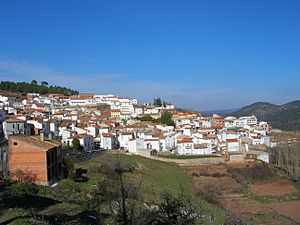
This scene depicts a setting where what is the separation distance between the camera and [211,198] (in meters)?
36.3

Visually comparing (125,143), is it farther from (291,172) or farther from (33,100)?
(33,100)

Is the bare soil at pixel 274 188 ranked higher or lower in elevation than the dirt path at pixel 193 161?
lower

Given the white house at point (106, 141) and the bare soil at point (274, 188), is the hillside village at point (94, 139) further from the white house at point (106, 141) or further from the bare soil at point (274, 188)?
the bare soil at point (274, 188)

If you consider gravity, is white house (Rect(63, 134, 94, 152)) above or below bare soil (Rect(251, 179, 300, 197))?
above

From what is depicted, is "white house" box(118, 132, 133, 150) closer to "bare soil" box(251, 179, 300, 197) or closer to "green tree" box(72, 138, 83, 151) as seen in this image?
"green tree" box(72, 138, 83, 151)

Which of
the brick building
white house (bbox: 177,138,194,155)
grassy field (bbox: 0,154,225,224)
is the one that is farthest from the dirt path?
the brick building

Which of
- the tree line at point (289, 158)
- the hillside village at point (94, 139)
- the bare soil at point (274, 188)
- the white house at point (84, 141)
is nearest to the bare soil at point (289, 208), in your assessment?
the bare soil at point (274, 188)

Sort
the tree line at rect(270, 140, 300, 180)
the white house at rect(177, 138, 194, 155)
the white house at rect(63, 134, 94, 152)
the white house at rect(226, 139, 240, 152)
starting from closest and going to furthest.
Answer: the tree line at rect(270, 140, 300, 180), the white house at rect(63, 134, 94, 152), the white house at rect(177, 138, 194, 155), the white house at rect(226, 139, 240, 152)

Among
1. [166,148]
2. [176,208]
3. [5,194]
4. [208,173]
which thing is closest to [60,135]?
[166,148]

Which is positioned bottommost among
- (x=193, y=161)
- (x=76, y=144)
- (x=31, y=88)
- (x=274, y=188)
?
(x=274, y=188)

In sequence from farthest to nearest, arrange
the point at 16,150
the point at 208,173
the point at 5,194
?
1. the point at 208,173
2. the point at 16,150
3. the point at 5,194

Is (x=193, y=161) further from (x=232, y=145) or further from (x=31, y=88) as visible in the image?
(x=31, y=88)

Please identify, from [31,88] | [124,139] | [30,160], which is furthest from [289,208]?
[31,88]

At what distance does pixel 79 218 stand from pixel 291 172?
4526 centimetres
